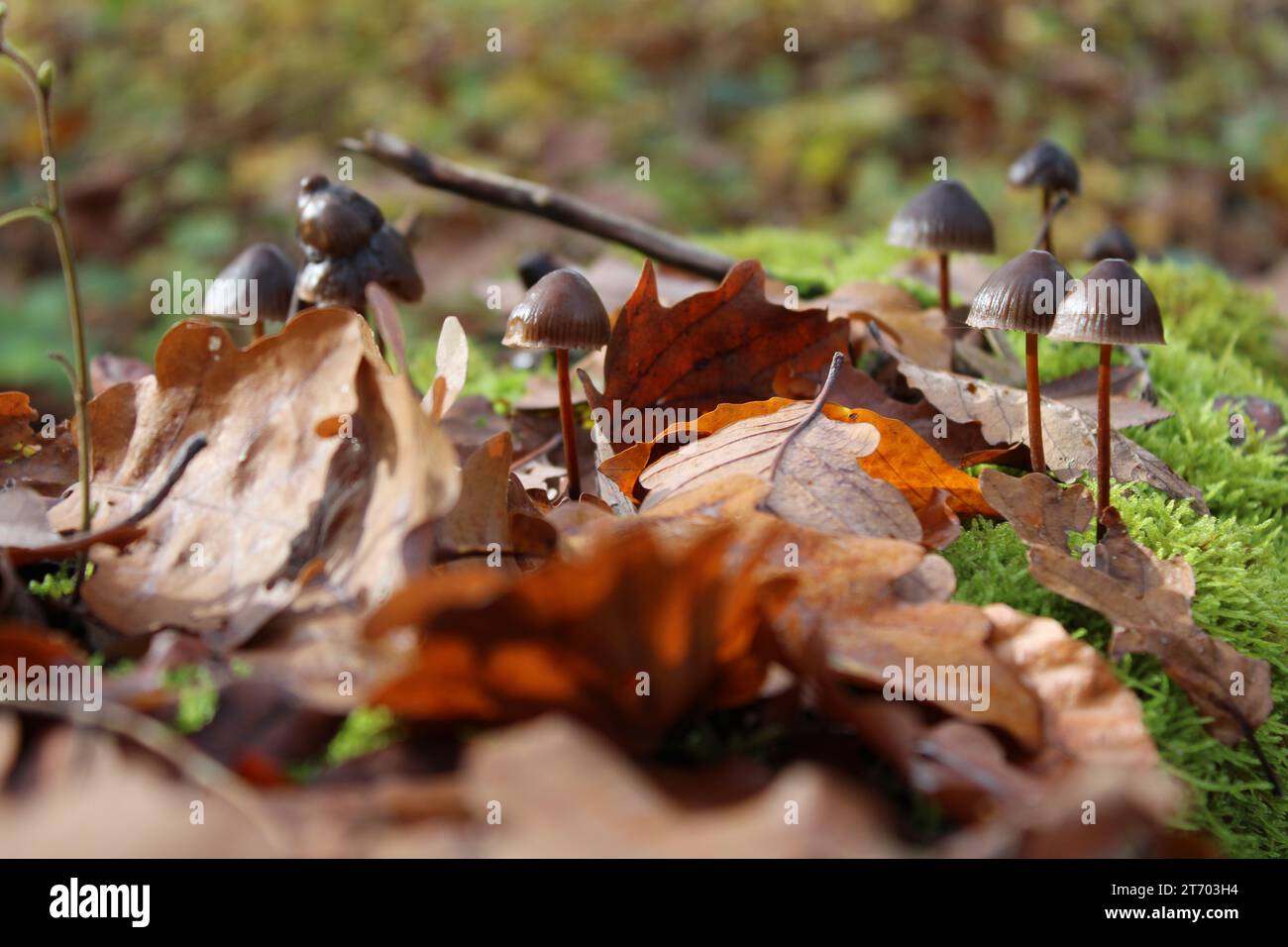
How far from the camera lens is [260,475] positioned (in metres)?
1.46

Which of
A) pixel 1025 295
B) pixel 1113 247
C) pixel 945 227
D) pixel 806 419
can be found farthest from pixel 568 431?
pixel 1113 247

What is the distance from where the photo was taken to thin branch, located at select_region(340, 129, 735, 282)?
2855mm

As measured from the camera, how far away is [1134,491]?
183 centimetres

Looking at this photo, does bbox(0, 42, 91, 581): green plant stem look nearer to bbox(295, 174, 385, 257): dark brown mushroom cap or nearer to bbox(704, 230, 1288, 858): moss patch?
bbox(295, 174, 385, 257): dark brown mushroom cap

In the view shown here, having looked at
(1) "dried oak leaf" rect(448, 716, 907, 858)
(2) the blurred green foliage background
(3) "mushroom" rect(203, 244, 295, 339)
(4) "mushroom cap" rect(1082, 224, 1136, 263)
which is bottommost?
(1) "dried oak leaf" rect(448, 716, 907, 858)

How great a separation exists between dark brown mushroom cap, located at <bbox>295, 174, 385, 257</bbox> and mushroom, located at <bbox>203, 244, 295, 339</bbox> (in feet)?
0.44

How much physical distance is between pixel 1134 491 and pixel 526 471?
115 cm

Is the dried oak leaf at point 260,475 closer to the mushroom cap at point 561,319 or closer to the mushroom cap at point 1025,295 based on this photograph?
the mushroom cap at point 561,319

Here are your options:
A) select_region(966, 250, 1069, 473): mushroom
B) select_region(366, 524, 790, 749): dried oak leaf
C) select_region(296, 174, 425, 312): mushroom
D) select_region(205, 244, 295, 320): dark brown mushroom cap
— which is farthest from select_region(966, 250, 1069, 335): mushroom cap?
select_region(205, 244, 295, 320): dark brown mushroom cap
